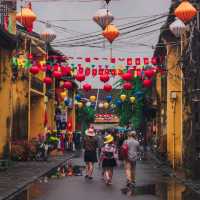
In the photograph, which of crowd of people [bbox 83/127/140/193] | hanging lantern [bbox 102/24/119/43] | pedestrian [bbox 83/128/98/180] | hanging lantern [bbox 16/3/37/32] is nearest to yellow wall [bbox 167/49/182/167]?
pedestrian [bbox 83/128/98/180]

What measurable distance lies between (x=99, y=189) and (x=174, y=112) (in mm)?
13914

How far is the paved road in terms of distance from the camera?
18795 mm

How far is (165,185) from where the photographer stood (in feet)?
76.7

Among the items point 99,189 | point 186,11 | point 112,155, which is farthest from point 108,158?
point 186,11

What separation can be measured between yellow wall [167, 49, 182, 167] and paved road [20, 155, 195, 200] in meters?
8.15

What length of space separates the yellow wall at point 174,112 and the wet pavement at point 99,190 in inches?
319

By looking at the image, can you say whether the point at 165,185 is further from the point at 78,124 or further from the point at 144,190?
the point at 78,124

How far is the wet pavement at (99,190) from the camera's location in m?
18.8

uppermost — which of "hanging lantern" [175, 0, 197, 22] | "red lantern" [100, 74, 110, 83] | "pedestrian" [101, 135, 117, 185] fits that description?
"hanging lantern" [175, 0, 197, 22]

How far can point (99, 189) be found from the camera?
70.0 feet

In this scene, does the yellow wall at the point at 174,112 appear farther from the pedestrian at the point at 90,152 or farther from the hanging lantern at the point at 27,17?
the hanging lantern at the point at 27,17

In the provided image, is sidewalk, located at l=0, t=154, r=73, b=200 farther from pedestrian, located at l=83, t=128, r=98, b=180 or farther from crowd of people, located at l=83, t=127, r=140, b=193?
crowd of people, located at l=83, t=127, r=140, b=193

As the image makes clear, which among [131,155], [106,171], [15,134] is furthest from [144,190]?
[15,134]

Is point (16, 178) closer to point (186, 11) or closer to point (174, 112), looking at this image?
point (186, 11)
